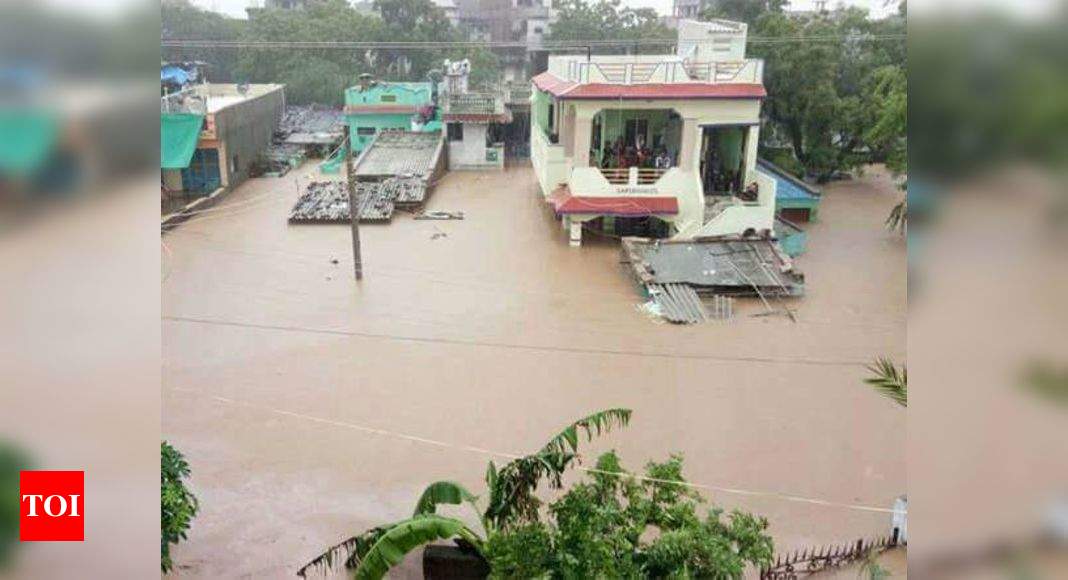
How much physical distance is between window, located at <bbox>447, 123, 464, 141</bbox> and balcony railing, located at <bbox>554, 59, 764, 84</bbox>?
31.6 ft

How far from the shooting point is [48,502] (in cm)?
143

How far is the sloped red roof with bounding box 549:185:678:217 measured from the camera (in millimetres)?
15070

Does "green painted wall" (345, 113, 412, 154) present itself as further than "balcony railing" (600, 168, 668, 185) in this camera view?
Yes

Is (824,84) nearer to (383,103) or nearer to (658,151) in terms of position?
(658,151)

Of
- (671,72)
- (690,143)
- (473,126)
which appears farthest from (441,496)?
(473,126)

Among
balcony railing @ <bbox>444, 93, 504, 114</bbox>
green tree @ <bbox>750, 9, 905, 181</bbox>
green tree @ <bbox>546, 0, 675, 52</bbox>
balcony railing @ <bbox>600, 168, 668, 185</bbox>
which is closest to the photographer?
balcony railing @ <bbox>600, 168, 668, 185</bbox>

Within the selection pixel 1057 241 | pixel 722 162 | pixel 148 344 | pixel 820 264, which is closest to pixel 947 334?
pixel 1057 241

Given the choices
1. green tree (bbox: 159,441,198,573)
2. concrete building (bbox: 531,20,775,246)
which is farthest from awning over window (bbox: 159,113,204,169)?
green tree (bbox: 159,441,198,573)

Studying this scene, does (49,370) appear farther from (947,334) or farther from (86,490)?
(947,334)

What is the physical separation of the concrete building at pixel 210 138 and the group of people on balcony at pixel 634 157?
932 cm

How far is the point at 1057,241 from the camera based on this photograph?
1.10 metres

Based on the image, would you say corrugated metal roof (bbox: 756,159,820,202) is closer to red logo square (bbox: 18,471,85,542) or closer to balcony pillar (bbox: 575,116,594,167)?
balcony pillar (bbox: 575,116,594,167)

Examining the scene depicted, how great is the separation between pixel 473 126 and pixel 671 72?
10.3 meters

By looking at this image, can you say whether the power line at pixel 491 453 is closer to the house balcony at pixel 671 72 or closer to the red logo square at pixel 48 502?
the red logo square at pixel 48 502
